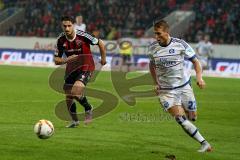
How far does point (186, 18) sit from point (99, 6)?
6908 mm

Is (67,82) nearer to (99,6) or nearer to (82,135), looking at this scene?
(82,135)

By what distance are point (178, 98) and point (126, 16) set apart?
3321 centimetres

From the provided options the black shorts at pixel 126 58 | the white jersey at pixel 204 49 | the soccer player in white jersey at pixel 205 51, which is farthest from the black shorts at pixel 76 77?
the black shorts at pixel 126 58

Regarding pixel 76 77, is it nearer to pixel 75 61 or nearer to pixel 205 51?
pixel 75 61

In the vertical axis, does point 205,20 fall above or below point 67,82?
above

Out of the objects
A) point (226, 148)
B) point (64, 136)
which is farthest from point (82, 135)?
point (226, 148)

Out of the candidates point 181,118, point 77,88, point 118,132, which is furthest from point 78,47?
point 181,118

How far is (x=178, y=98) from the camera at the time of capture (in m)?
10.9

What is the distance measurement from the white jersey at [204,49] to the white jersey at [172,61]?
23.9 meters

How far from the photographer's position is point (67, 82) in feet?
45.0

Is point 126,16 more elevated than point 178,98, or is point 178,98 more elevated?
point 126,16

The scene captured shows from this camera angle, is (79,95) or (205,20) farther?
(205,20)

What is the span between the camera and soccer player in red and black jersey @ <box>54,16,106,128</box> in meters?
13.5

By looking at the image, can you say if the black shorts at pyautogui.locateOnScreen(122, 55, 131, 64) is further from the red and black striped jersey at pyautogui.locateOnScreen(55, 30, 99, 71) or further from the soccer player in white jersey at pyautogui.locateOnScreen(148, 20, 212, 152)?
the soccer player in white jersey at pyautogui.locateOnScreen(148, 20, 212, 152)
